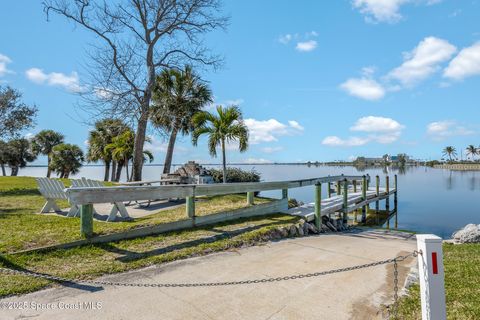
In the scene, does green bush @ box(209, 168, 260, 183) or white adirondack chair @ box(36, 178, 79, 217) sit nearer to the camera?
white adirondack chair @ box(36, 178, 79, 217)

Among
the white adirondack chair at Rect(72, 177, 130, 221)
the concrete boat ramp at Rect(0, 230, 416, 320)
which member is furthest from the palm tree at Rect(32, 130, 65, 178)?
the concrete boat ramp at Rect(0, 230, 416, 320)

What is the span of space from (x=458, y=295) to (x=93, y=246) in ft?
16.8

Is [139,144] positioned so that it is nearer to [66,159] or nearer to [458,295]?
[458,295]

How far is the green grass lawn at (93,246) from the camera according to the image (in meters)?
3.84

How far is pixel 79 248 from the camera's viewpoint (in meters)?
4.55

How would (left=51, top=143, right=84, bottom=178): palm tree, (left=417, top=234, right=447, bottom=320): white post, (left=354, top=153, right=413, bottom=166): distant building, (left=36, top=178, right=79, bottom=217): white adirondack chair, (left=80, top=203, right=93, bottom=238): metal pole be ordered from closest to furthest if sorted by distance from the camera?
1. (left=417, top=234, right=447, bottom=320): white post
2. (left=80, top=203, right=93, bottom=238): metal pole
3. (left=36, top=178, right=79, bottom=217): white adirondack chair
4. (left=51, top=143, right=84, bottom=178): palm tree
5. (left=354, top=153, right=413, bottom=166): distant building

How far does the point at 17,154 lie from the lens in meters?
39.5

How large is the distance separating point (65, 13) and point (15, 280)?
13.4 m

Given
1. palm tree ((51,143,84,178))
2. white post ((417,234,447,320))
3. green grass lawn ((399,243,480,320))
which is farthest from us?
palm tree ((51,143,84,178))

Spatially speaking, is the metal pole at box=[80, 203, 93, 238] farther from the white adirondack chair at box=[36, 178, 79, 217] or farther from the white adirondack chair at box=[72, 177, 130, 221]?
the white adirondack chair at box=[36, 178, 79, 217]

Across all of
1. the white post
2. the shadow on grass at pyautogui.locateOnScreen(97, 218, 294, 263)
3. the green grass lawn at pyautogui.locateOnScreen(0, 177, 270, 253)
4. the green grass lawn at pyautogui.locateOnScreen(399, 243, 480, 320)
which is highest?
the white post

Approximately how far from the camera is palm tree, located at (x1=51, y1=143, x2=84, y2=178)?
32.6 meters

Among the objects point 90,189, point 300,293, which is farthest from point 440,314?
point 90,189

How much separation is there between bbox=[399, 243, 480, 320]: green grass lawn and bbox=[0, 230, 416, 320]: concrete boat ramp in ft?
0.89
